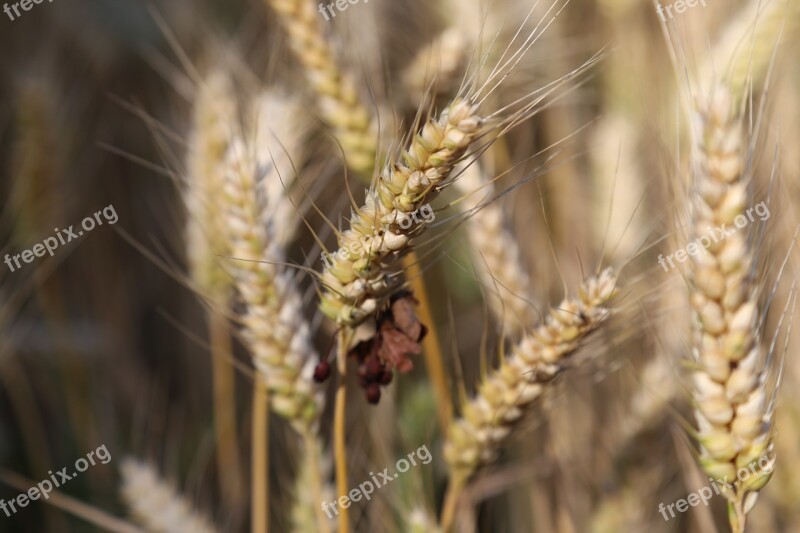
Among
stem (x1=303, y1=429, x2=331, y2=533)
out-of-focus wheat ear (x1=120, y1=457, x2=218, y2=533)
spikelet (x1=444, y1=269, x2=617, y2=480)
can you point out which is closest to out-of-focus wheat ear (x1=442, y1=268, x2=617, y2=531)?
spikelet (x1=444, y1=269, x2=617, y2=480)

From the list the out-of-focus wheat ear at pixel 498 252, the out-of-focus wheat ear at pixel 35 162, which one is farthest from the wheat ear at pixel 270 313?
the out-of-focus wheat ear at pixel 35 162

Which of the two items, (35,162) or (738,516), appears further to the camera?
(35,162)

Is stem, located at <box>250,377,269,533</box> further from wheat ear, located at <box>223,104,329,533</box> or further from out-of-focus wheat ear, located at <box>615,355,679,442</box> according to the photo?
out-of-focus wheat ear, located at <box>615,355,679,442</box>

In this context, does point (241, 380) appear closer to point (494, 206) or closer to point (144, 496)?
point (144, 496)

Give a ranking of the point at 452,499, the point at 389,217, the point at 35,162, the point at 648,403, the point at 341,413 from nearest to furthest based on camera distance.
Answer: the point at 389,217 < the point at 341,413 < the point at 452,499 < the point at 648,403 < the point at 35,162

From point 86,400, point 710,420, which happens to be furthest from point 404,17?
point 710,420

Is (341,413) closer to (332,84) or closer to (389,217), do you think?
(389,217)

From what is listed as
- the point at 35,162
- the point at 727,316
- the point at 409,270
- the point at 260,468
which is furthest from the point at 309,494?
the point at 35,162
